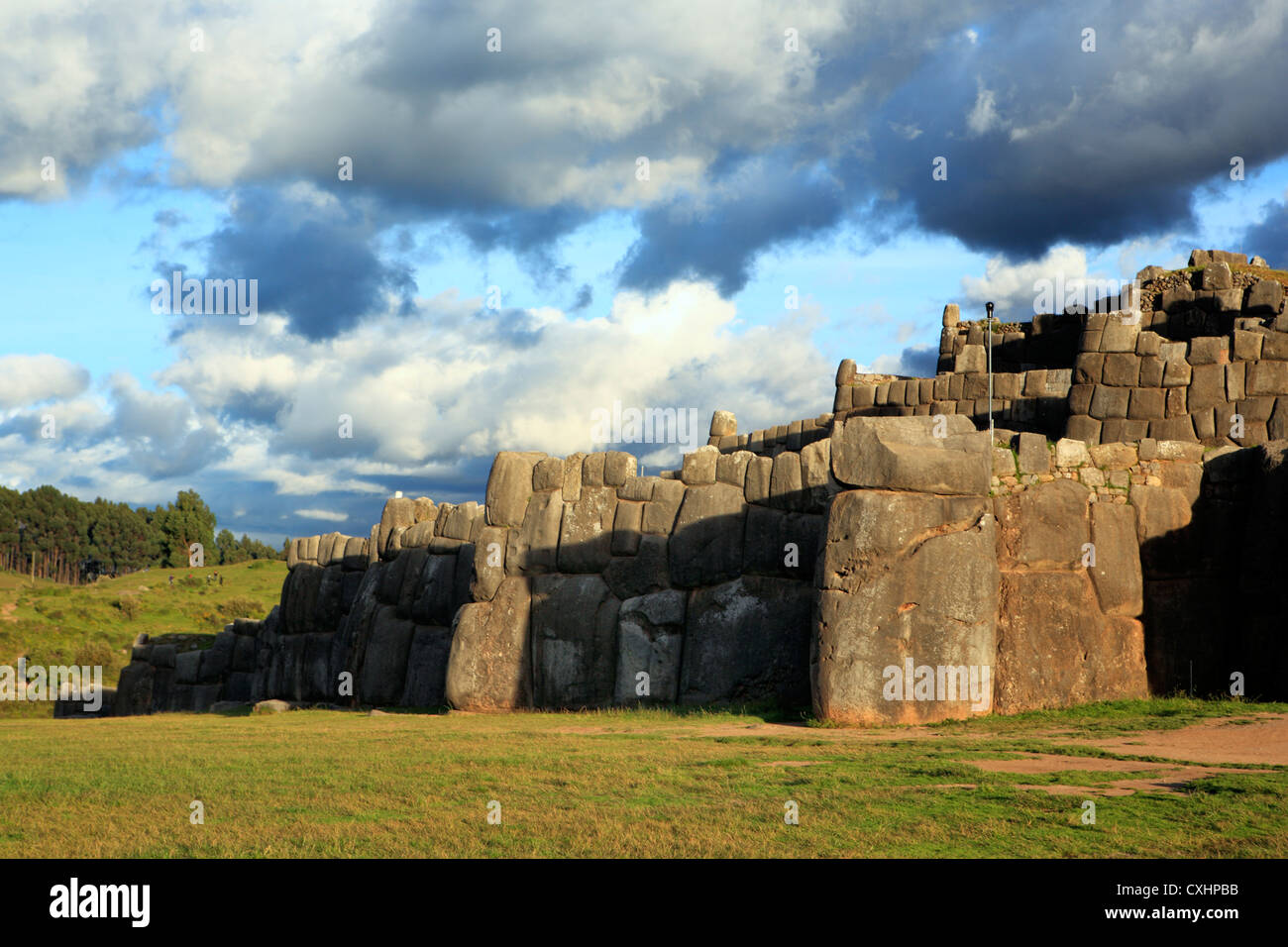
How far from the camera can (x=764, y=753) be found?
1251 cm

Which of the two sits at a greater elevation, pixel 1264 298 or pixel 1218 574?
pixel 1264 298

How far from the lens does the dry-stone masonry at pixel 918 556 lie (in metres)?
15.0

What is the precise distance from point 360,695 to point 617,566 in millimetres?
9175

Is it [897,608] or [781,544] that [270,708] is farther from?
[897,608]

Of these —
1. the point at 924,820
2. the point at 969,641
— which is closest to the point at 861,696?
the point at 969,641

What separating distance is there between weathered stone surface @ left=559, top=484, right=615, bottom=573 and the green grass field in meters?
3.37

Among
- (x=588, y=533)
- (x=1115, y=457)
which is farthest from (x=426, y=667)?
(x=1115, y=457)

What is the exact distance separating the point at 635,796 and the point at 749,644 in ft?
27.6

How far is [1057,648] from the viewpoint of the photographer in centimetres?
1540

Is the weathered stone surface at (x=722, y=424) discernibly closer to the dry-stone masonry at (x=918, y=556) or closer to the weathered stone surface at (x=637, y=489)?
the dry-stone masonry at (x=918, y=556)

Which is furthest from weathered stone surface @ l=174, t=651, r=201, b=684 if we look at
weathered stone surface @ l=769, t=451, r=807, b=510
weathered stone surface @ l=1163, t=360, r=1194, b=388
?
weathered stone surface @ l=1163, t=360, r=1194, b=388

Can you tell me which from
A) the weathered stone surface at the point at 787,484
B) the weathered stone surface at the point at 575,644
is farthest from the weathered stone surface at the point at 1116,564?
the weathered stone surface at the point at 575,644

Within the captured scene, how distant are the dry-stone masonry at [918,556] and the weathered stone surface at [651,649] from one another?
36 mm
